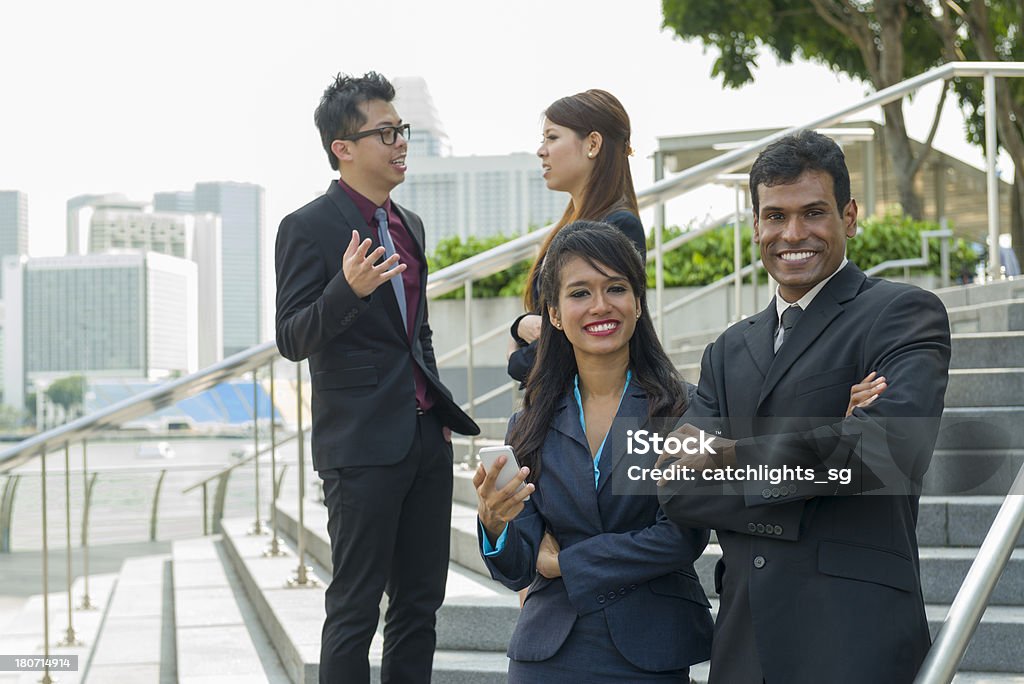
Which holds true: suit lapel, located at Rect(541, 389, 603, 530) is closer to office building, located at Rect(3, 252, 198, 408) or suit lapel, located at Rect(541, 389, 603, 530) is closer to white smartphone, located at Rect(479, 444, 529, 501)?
white smartphone, located at Rect(479, 444, 529, 501)

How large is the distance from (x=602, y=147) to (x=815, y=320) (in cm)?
126

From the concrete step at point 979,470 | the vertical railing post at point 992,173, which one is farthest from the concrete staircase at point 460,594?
the vertical railing post at point 992,173

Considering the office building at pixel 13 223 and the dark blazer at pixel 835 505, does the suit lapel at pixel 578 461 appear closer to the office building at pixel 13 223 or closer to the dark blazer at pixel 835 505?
the dark blazer at pixel 835 505

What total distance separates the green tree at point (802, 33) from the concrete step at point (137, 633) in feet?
30.2

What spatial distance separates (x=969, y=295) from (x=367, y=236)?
351 centimetres

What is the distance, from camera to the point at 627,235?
2576mm

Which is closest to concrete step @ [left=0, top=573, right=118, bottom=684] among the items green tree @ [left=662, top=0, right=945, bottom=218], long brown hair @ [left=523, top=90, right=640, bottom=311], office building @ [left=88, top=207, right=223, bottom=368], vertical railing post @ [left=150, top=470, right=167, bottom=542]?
vertical railing post @ [left=150, top=470, right=167, bottom=542]

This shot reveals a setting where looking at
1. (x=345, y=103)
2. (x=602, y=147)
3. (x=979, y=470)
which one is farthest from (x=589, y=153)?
(x=979, y=470)

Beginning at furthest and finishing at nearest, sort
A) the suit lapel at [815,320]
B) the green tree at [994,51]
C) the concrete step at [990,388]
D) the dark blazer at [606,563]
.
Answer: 1. the green tree at [994,51]
2. the concrete step at [990,388]
3. the dark blazer at [606,563]
4. the suit lapel at [815,320]

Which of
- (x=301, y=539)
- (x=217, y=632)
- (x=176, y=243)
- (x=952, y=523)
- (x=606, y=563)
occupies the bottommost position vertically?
(x=217, y=632)

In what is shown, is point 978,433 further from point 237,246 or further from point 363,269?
point 237,246

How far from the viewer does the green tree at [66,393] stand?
87625 millimetres

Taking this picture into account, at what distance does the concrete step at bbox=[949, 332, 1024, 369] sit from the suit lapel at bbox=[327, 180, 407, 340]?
7.73 feet

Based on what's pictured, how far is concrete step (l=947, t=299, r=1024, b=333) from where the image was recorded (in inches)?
178
